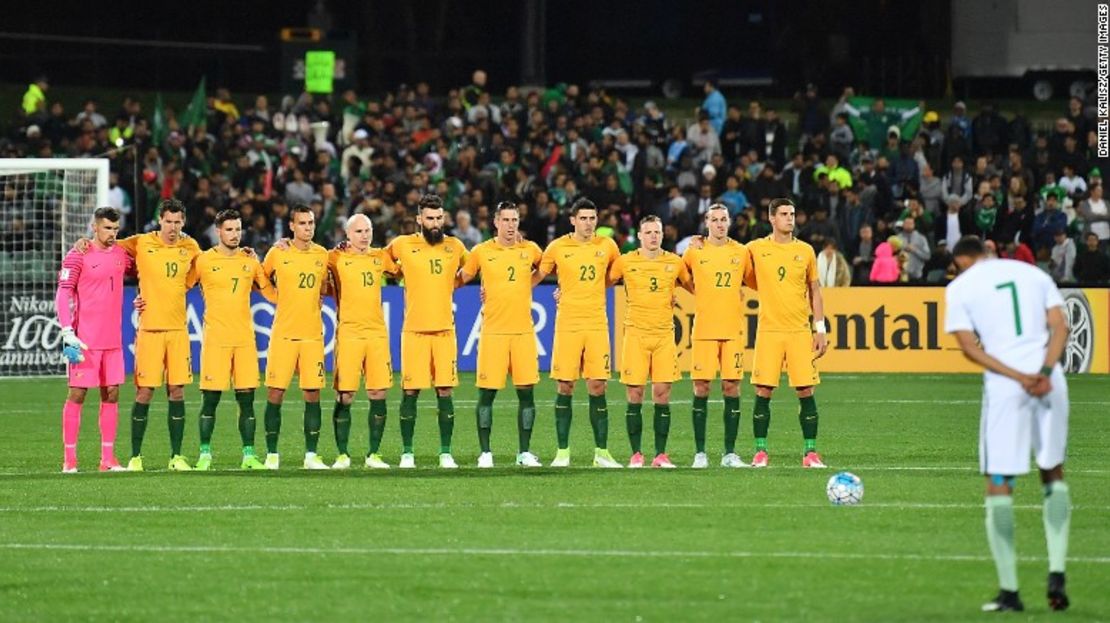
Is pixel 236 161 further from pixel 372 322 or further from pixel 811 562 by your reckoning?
pixel 811 562

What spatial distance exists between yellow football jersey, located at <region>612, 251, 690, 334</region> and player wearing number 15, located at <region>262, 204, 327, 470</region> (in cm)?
247

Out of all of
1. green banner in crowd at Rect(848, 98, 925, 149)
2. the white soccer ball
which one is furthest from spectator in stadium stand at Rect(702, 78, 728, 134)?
the white soccer ball

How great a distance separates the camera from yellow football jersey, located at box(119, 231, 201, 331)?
1759 cm

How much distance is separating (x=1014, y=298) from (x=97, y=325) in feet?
30.3

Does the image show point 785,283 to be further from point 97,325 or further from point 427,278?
point 97,325

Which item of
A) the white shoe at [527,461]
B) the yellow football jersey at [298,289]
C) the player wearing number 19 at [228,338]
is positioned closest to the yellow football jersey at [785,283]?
the white shoe at [527,461]

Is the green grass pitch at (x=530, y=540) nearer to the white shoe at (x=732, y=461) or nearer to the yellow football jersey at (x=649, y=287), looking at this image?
the white shoe at (x=732, y=461)

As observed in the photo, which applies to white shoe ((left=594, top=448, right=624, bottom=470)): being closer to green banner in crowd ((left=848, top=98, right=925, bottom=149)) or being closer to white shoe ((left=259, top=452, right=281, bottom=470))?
white shoe ((left=259, top=452, right=281, bottom=470))

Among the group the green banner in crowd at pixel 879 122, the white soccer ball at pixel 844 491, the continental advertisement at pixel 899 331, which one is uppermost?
the green banner in crowd at pixel 879 122

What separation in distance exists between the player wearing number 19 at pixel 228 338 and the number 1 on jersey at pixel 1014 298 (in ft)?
27.9

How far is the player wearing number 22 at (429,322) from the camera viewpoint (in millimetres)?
17531

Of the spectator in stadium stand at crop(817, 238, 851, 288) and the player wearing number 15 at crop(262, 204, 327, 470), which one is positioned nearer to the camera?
the player wearing number 15 at crop(262, 204, 327, 470)

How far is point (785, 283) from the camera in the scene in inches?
692

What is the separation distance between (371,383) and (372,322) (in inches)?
19.5
